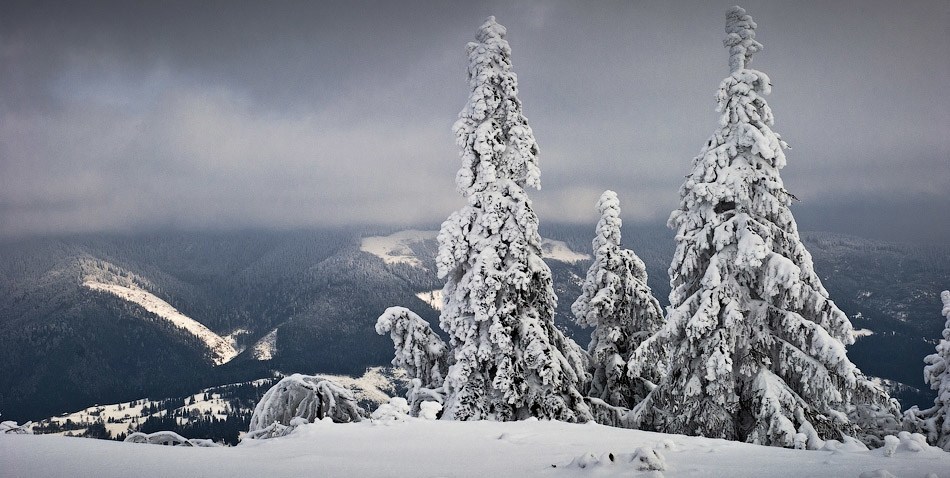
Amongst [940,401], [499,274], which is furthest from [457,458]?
[940,401]

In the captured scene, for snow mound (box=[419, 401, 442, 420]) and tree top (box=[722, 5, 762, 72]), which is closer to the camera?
snow mound (box=[419, 401, 442, 420])

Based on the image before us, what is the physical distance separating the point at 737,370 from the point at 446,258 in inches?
357

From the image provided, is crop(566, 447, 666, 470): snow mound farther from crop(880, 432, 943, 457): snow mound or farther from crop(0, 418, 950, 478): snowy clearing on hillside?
crop(880, 432, 943, 457): snow mound

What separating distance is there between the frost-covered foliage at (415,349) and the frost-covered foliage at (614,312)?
604cm

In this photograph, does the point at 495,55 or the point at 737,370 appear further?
the point at 495,55

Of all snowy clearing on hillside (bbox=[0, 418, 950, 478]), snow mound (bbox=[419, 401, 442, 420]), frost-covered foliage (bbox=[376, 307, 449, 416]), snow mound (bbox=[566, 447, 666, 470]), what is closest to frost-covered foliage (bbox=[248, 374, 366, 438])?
snow mound (bbox=[419, 401, 442, 420])

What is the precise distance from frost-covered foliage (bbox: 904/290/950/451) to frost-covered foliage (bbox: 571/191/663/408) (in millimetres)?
8581

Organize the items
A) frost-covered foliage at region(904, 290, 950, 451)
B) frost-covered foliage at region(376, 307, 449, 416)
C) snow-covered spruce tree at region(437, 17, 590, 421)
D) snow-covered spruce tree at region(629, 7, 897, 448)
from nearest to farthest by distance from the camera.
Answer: snow-covered spruce tree at region(629, 7, 897, 448) → snow-covered spruce tree at region(437, 17, 590, 421) → frost-covered foliage at region(904, 290, 950, 451) → frost-covered foliage at region(376, 307, 449, 416)

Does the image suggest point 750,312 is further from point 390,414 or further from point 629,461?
point 629,461

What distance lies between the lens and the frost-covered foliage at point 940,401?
17.5m

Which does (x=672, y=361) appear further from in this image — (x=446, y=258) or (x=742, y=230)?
(x=446, y=258)

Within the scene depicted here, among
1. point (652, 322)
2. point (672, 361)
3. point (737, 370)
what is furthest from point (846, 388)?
point (652, 322)

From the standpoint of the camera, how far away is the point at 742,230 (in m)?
13.0

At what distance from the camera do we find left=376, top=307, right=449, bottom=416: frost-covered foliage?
1977cm
